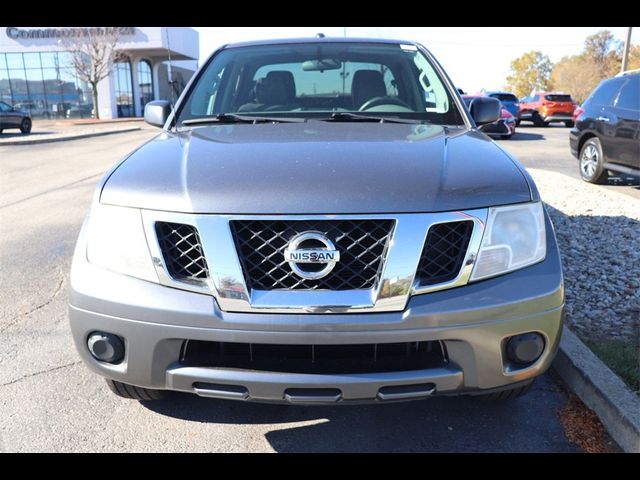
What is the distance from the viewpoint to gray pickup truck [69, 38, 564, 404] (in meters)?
1.87

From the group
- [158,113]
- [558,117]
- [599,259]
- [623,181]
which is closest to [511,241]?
[158,113]

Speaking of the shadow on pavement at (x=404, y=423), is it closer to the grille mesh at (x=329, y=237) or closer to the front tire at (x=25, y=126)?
the grille mesh at (x=329, y=237)

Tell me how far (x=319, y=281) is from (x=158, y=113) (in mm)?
2086

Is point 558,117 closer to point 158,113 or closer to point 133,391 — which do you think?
point 158,113

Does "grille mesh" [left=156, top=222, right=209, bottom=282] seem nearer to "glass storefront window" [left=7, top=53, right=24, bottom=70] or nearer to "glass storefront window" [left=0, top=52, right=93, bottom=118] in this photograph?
"glass storefront window" [left=0, top=52, right=93, bottom=118]

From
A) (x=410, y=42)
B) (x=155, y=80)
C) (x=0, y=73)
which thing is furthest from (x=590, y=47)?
(x=410, y=42)

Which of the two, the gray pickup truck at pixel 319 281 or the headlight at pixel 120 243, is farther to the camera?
the headlight at pixel 120 243

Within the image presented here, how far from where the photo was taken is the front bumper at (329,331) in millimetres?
1847

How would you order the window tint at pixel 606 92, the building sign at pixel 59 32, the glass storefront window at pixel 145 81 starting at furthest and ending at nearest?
the glass storefront window at pixel 145 81, the building sign at pixel 59 32, the window tint at pixel 606 92

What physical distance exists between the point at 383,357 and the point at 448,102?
183 centimetres

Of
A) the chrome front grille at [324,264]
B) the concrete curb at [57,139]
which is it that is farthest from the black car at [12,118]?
the chrome front grille at [324,264]

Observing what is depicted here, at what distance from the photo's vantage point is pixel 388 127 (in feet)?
9.20

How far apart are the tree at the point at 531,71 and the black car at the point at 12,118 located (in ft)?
265
